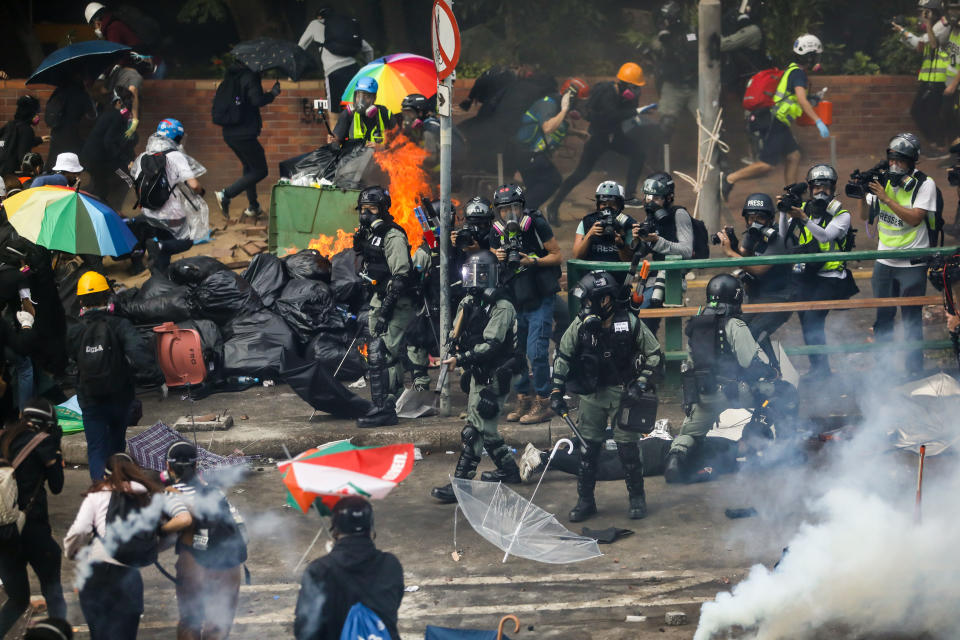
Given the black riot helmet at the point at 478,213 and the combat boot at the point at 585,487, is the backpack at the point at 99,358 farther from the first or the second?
the combat boot at the point at 585,487

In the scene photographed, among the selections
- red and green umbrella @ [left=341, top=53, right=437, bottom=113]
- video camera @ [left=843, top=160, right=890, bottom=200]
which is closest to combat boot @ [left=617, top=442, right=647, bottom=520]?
video camera @ [left=843, top=160, right=890, bottom=200]

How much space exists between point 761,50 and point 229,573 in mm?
12116

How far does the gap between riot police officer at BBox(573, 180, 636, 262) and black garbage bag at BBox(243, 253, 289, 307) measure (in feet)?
10.3

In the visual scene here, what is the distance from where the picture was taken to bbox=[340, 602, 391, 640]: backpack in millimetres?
5004

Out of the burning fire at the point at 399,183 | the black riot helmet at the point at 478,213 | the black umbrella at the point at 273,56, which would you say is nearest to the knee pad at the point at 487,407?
the black riot helmet at the point at 478,213

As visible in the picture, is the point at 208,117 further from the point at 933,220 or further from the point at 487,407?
the point at 933,220

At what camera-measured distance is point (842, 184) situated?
15.5 meters

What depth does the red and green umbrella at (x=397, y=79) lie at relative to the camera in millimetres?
12648

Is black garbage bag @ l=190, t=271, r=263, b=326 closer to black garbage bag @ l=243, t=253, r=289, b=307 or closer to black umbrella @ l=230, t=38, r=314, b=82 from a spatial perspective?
black garbage bag @ l=243, t=253, r=289, b=307

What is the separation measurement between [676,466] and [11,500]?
470cm

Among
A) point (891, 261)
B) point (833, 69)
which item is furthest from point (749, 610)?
point (833, 69)

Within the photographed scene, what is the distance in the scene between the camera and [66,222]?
889cm

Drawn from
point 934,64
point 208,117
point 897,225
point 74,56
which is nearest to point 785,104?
point 934,64

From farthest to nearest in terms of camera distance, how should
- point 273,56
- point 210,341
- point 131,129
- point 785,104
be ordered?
point 785,104 → point 131,129 → point 273,56 → point 210,341
